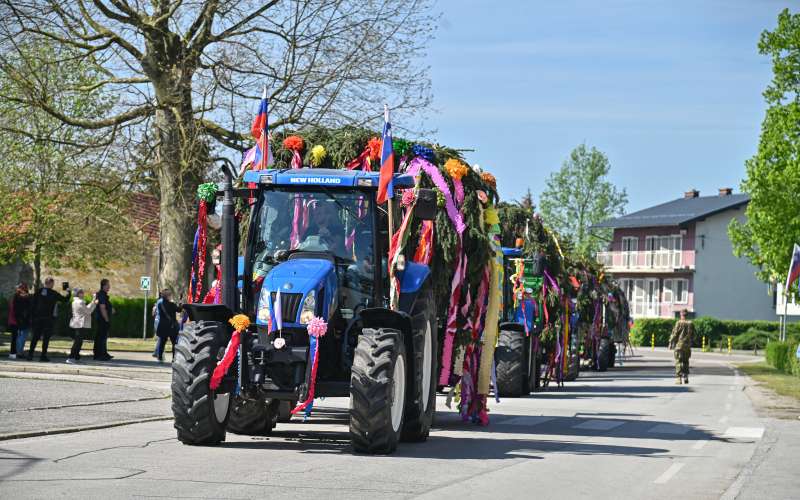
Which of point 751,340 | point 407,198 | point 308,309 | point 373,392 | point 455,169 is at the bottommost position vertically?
point 373,392

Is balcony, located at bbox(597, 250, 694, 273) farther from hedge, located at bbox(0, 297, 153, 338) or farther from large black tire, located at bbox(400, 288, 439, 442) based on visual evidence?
large black tire, located at bbox(400, 288, 439, 442)

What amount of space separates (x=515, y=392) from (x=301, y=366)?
11.8 m

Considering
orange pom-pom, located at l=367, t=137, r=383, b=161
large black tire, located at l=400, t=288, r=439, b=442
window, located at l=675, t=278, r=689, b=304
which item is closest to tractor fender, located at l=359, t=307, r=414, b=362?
large black tire, located at l=400, t=288, r=439, b=442

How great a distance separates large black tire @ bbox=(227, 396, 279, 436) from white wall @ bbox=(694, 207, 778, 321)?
8295 cm

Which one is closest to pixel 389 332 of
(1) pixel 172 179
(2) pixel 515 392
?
(2) pixel 515 392

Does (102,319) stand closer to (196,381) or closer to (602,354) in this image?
(196,381)

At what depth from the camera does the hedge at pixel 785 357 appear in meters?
38.6

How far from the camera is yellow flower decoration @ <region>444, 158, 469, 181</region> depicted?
54.3 feet

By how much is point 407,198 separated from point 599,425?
551 cm

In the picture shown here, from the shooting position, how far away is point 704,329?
82.4 meters

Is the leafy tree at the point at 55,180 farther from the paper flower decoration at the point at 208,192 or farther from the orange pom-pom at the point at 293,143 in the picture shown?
the paper flower decoration at the point at 208,192

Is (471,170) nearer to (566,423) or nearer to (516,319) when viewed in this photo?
(566,423)

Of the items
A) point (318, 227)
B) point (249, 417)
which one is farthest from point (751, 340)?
point (318, 227)

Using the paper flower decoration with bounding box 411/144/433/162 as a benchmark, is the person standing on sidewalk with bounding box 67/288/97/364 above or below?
below
